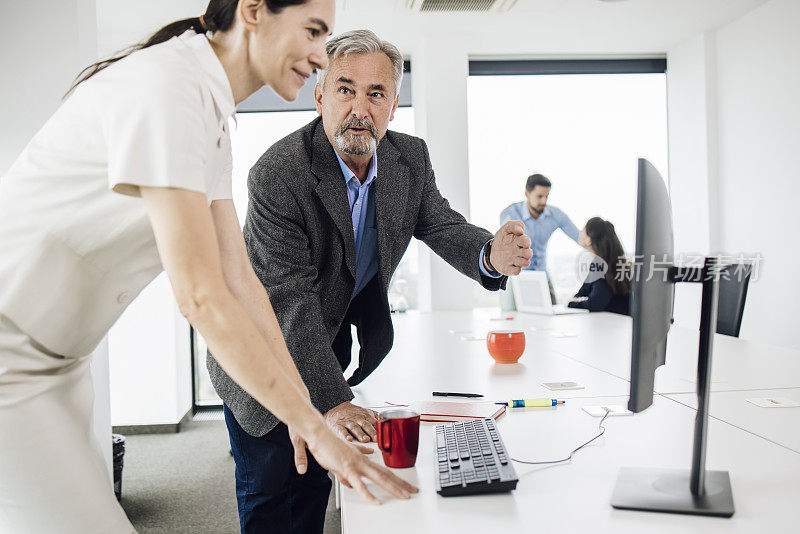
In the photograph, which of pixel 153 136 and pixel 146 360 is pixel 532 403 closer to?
pixel 153 136

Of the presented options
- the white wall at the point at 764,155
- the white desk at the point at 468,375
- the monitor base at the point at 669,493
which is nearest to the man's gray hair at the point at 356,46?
the white desk at the point at 468,375

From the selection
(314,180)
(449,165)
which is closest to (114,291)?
(314,180)

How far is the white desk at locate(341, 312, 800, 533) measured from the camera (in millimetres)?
854

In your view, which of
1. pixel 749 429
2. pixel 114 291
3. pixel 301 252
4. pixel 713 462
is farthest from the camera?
pixel 301 252

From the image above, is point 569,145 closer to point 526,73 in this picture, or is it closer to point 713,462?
point 526,73

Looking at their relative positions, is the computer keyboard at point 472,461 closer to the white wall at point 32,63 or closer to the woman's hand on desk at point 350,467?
the woman's hand on desk at point 350,467

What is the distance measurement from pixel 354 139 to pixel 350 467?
39.3 inches

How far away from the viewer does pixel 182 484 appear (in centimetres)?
343

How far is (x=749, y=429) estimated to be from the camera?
1.27 metres

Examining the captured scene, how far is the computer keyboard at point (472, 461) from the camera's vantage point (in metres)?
0.94

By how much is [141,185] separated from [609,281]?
3.42m

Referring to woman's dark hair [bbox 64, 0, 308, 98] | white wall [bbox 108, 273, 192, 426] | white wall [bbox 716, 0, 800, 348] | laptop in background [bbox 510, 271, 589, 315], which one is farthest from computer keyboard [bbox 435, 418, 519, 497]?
white wall [bbox 716, 0, 800, 348]

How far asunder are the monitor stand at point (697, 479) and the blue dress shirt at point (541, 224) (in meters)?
4.26

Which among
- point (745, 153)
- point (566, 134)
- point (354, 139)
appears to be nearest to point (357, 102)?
point (354, 139)
